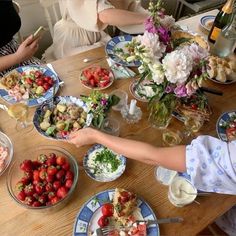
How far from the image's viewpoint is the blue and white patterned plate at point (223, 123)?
1077 millimetres

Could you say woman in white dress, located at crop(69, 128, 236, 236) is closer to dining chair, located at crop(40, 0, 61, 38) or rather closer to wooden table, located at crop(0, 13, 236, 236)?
wooden table, located at crop(0, 13, 236, 236)

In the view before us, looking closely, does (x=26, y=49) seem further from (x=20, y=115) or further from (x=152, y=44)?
(x=152, y=44)

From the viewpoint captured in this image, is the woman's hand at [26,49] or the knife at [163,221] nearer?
the knife at [163,221]

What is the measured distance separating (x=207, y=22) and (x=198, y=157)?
122 centimetres

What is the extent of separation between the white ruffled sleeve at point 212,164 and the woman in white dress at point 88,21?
40.2 inches

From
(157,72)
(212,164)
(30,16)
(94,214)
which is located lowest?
(30,16)

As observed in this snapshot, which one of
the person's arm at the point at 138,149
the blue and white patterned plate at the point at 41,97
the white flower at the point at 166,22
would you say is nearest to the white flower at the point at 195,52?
the white flower at the point at 166,22

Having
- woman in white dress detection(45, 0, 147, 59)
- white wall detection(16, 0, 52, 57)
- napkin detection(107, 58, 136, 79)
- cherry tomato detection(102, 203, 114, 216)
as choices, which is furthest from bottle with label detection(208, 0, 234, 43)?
white wall detection(16, 0, 52, 57)

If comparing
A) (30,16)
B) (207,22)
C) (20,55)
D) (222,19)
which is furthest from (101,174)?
(30,16)

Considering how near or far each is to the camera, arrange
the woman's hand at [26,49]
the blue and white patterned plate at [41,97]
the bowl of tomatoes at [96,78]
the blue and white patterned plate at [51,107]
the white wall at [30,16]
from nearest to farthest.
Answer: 1. the blue and white patterned plate at [51,107]
2. the blue and white patterned plate at [41,97]
3. the bowl of tomatoes at [96,78]
4. the woman's hand at [26,49]
5. the white wall at [30,16]

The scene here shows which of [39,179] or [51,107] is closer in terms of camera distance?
[39,179]

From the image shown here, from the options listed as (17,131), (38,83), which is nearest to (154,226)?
(17,131)

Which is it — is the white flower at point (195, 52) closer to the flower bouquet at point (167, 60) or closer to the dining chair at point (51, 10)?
the flower bouquet at point (167, 60)

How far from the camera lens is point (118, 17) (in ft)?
5.05
